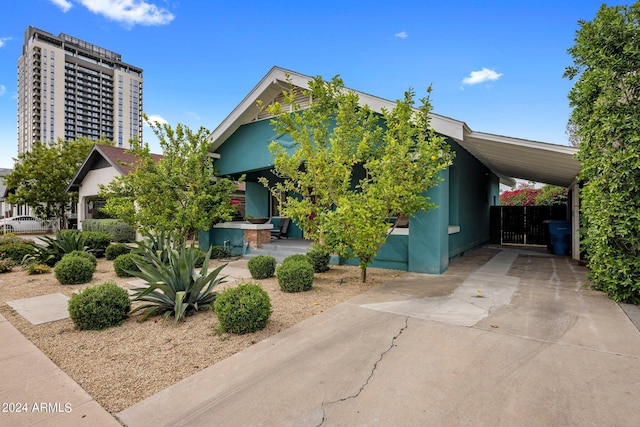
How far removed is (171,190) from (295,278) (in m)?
4.95

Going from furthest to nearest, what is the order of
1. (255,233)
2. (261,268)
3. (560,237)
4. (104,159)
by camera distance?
(104,159)
(560,237)
(255,233)
(261,268)

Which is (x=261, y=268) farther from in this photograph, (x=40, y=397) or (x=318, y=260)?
(x=40, y=397)

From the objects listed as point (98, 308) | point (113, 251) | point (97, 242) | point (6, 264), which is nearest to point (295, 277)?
point (98, 308)

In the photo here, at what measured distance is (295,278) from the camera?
5914 millimetres

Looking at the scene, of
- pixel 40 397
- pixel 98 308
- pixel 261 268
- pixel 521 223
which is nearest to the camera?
pixel 40 397

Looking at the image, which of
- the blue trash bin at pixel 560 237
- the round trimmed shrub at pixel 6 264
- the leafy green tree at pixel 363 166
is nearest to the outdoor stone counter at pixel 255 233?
the leafy green tree at pixel 363 166

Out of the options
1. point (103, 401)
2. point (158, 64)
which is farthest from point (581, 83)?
point (158, 64)

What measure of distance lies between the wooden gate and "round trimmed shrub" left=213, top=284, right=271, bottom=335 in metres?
14.4

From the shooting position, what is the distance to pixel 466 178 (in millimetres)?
10914

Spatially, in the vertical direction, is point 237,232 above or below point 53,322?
above

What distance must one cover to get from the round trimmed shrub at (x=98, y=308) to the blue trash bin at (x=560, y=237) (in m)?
12.9

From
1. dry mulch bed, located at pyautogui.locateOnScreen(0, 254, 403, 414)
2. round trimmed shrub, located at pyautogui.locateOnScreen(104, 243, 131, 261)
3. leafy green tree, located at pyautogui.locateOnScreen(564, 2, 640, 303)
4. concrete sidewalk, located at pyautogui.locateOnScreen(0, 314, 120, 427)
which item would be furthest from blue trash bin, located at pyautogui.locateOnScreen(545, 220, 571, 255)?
round trimmed shrub, located at pyautogui.locateOnScreen(104, 243, 131, 261)

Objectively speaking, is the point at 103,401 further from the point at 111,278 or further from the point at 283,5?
the point at 283,5

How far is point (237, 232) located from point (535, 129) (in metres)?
23.7
